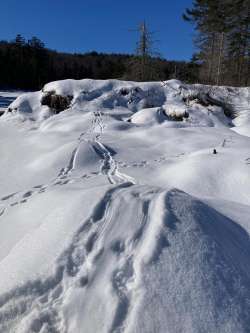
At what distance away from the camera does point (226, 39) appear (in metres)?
20.8

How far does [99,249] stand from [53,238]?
42 centimetres

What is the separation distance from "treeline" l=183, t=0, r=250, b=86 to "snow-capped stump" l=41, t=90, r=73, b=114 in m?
10.5

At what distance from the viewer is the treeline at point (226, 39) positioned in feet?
64.2

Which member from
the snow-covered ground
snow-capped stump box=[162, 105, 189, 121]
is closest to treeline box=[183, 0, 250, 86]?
snow-capped stump box=[162, 105, 189, 121]

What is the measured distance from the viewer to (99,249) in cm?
224

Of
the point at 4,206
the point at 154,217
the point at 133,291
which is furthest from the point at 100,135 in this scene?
the point at 133,291

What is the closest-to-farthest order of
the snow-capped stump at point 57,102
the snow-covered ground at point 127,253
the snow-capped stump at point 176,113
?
the snow-covered ground at point 127,253, the snow-capped stump at point 176,113, the snow-capped stump at point 57,102

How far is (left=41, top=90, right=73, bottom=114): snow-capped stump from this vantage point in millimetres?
11828

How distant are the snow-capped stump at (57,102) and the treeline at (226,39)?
10.5 meters

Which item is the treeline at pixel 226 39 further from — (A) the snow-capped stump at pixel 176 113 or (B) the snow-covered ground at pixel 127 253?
(B) the snow-covered ground at pixel 127 253

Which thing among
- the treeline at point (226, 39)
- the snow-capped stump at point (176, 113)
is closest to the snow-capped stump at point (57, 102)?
the snow-capped stump at point (176, 113)

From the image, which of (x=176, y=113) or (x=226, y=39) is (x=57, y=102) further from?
(x=226, y=39)

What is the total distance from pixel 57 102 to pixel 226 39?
14.9 metres

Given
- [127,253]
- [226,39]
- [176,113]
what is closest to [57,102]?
[176,113]
